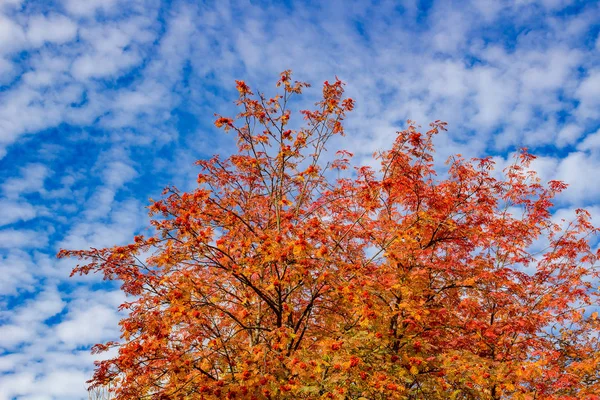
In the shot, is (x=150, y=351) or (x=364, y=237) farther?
(x=364, y=237)

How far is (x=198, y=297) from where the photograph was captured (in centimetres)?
781

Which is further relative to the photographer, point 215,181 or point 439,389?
point 215,181

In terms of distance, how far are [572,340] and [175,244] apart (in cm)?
1083

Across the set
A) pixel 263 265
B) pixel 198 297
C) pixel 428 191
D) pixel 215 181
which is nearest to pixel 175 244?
pixel 198 297

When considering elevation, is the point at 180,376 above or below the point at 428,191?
below

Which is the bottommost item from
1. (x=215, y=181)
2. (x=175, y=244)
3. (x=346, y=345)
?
(x=346, y=345)

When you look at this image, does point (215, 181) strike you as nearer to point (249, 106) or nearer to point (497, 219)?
point (249, 106)

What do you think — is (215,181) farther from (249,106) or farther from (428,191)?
(428,191)

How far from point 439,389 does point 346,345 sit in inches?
87.7

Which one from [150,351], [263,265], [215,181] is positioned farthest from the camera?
[215,181]

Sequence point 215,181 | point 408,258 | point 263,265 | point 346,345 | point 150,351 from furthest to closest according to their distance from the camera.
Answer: point 215,181 < point 408,258 < point 263,265 < point 150,351 < point 346,345

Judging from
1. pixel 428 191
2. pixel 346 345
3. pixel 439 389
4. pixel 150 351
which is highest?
pixel 428 191

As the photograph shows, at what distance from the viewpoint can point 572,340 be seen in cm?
1188

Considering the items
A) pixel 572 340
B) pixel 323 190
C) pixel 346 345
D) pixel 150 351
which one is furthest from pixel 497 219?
pixel 150 351
